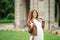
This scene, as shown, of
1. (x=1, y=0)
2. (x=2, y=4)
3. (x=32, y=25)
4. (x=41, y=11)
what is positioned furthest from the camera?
(x=2, y=4)

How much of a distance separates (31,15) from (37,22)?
336mm

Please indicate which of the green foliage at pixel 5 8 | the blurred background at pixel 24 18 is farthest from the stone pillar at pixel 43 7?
the green foliage at pixel 5 8

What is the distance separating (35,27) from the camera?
32.1ft

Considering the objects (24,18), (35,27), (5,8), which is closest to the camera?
(35,27)

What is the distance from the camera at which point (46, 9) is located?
92.4 ft

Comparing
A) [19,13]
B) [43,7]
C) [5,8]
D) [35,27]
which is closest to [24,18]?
[19,13]

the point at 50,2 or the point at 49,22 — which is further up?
the point at 50,2

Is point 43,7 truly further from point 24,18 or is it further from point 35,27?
point 35,27

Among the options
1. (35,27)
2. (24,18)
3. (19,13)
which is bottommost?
(24,18)

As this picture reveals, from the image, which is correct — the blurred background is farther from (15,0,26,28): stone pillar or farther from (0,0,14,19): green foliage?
(0,0,14,19): green foliage

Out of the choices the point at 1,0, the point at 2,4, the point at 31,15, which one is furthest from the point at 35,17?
the point at 2,4

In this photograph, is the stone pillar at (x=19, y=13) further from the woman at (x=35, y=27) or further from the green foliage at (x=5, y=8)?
the green foliage at (x=5, y=8)

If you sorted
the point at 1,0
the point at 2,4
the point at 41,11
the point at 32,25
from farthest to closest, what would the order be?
the point at 2,4
the point at 1,0
the point at 41,11
the point at 32,25

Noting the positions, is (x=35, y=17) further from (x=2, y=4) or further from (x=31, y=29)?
(x=2, y=4)
